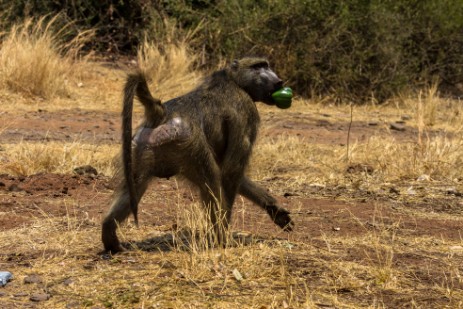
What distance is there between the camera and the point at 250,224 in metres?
6.26

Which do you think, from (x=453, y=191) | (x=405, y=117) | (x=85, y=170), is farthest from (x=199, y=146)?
(x=405, y=117)

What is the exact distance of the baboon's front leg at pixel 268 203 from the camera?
19.6 feet

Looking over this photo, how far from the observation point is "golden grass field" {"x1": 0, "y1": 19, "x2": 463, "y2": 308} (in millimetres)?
4527

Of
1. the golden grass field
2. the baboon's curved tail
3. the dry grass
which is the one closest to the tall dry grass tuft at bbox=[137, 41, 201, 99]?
the golden grass field

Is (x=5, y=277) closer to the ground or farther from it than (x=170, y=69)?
closer to the ground

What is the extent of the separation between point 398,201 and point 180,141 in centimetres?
260

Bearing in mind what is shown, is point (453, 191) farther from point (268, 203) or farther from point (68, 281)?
point (68, 281)

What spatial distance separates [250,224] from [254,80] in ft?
3.32

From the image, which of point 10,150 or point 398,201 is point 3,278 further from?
point 10,150

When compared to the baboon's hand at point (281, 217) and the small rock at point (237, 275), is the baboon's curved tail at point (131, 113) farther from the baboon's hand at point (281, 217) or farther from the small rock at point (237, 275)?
the baboon's hand at point (281, 217)

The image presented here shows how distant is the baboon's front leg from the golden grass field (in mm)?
103

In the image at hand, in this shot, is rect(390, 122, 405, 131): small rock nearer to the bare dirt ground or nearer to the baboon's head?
the bare dirt ground

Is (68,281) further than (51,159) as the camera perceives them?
No

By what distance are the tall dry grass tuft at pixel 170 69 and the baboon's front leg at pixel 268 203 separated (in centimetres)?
651
